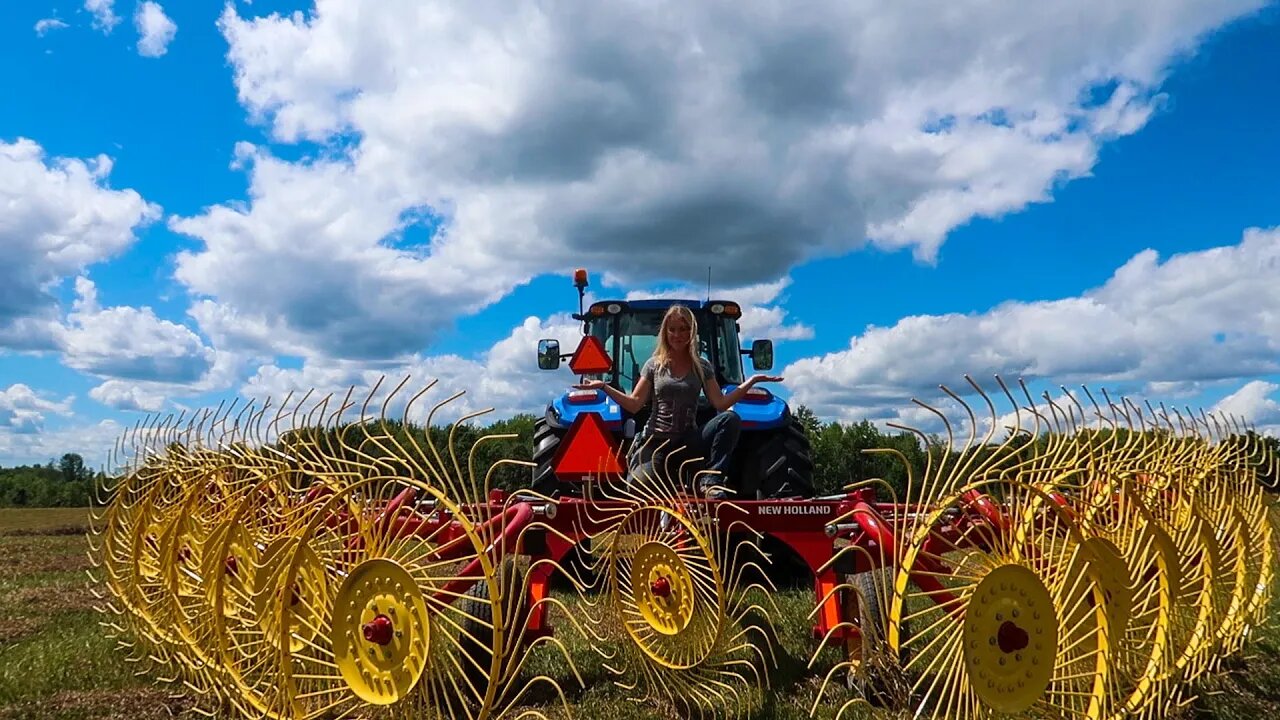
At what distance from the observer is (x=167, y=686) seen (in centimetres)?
363

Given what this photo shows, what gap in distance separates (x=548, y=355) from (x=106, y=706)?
12.8 ft

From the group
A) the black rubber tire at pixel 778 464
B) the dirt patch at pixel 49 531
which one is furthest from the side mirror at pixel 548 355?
the dirt patch at pixel 49 531

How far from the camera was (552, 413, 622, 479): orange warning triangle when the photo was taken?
154 inches

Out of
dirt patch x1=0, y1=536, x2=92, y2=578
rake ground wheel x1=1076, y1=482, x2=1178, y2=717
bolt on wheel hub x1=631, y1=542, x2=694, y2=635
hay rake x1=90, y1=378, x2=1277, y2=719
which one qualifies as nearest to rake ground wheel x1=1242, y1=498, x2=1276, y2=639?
hay rake x1=90, y1=378, x2=1277, y2=719

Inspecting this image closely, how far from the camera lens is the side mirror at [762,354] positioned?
7108mm

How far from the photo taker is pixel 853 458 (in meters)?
14.8

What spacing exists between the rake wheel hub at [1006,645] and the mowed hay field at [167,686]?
0.76 meters

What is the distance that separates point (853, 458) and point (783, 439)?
9781mm

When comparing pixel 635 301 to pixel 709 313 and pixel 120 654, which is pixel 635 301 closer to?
pixel 709 313

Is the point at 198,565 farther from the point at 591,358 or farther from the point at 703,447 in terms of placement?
the point at 703,447

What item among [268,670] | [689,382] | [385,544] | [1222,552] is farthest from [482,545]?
[1222,552]

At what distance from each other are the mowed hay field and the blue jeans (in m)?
0.95

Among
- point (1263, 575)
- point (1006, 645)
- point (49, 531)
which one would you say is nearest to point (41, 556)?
point (49, 531)

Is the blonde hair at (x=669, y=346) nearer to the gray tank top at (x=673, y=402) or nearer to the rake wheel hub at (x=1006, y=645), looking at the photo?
the gray tank top at (x=673, y=402)
